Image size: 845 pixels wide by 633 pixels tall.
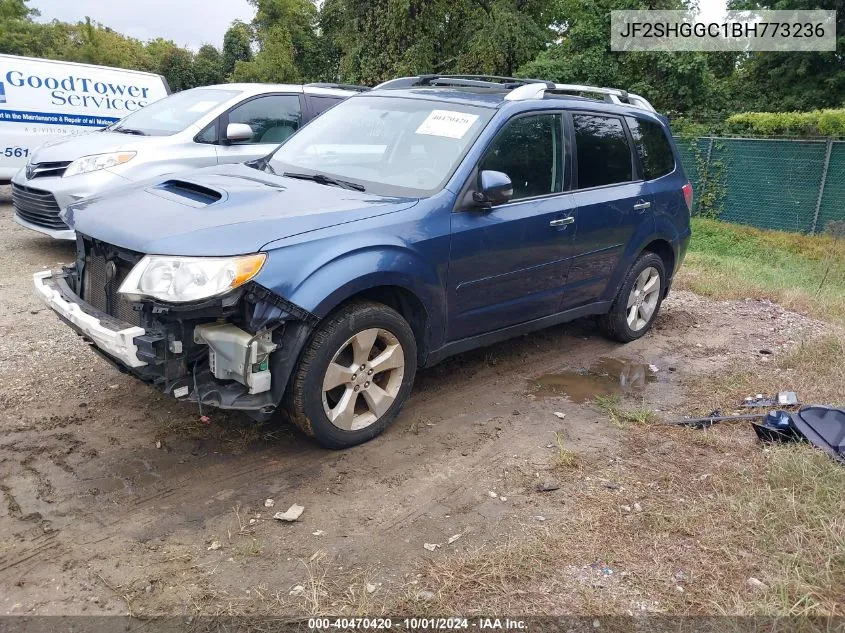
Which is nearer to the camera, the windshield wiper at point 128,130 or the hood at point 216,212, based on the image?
the hood at point 216,212

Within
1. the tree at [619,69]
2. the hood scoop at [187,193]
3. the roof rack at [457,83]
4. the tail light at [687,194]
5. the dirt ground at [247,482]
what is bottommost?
the dirt ground at [247,482]

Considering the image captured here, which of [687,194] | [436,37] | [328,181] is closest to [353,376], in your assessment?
[328,181]

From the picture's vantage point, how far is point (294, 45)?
110ft

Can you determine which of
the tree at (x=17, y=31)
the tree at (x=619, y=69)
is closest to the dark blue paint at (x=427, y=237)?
the tree at (x=619, y=69)

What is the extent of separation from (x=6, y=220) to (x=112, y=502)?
297 inches

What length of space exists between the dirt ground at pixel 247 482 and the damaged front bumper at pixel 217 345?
1.55 feet

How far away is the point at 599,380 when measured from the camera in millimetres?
5262

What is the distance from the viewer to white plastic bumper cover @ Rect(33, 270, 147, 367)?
10.6 ft

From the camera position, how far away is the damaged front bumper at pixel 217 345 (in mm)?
3242

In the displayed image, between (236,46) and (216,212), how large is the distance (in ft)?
139

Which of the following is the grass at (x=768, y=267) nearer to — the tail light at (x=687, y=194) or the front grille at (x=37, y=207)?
the tail light at (x=687, y=194)

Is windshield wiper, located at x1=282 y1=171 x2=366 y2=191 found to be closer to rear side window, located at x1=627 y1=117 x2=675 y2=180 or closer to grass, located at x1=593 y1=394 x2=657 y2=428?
grass, located at x1=593 y1=394 x2=657 y2=428

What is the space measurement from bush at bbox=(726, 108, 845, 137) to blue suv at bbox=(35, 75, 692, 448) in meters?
9.21

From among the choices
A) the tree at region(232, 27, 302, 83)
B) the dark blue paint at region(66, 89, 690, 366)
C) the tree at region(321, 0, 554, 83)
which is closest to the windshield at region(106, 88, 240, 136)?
the dark blue paint at region(66, 89, 690, 366)
